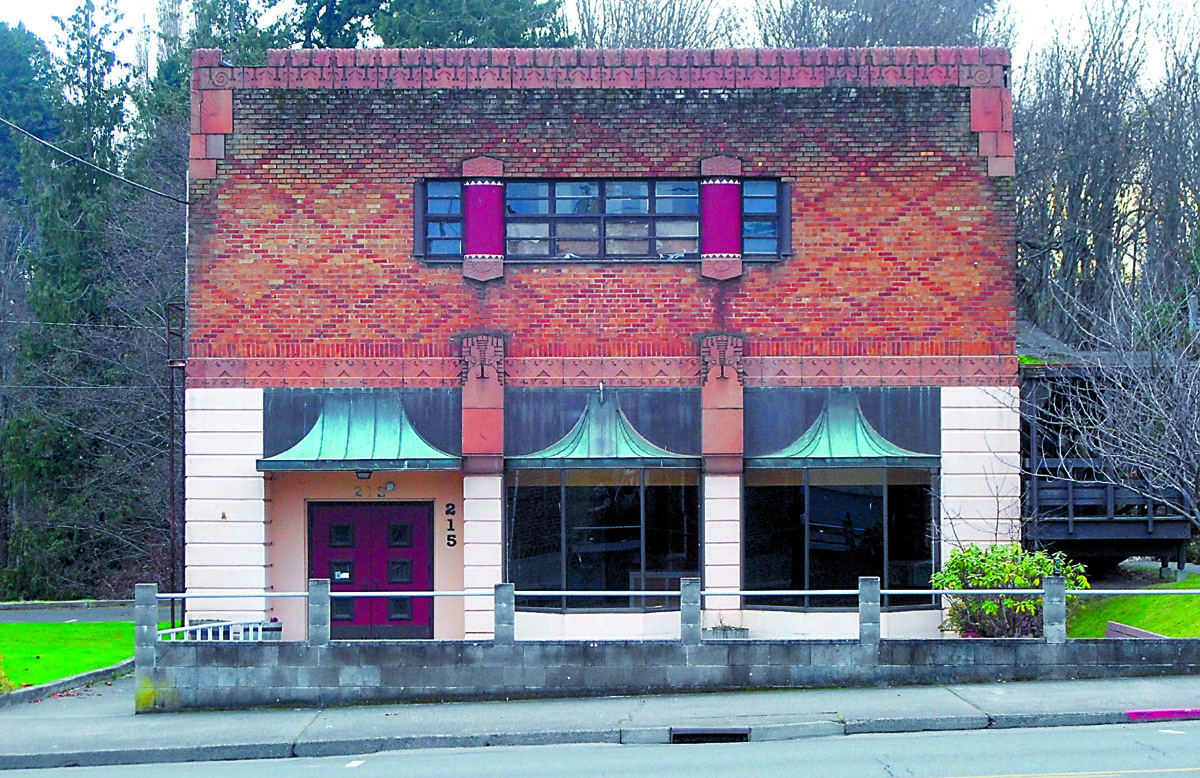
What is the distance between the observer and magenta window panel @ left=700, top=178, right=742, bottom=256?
20.0 metres

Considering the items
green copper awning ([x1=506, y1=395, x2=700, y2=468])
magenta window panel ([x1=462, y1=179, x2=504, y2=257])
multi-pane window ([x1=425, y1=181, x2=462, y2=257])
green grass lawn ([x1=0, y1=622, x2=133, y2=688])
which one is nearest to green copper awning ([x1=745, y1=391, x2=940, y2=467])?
green copper awning ([x1=506, y1=395, x2=700, y2=468])

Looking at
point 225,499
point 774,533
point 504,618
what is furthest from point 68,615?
point 504,618

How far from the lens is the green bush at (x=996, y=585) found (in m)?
18.0

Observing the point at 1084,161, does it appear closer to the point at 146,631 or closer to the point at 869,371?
the point at 869,371

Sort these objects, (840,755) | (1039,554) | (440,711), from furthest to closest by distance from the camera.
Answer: (1039,554)
(440,711)
(840,755)

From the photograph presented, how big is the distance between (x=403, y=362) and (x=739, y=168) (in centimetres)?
539

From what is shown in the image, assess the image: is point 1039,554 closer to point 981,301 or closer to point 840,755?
point 981,301

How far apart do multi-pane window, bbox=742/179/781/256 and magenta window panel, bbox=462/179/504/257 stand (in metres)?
3.43

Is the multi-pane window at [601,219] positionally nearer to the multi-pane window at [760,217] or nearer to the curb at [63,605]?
the multi-pane window at [760,217]

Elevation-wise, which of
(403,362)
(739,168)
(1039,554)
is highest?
(739,168)

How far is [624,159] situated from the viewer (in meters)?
20.0

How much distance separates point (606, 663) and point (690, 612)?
1126mm

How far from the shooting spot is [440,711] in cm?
1580

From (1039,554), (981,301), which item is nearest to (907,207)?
(981,301)
